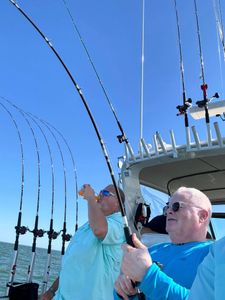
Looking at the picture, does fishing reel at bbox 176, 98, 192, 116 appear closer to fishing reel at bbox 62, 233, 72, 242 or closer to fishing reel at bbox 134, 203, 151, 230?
fishing reel at bbox 134, 203, 151, 230

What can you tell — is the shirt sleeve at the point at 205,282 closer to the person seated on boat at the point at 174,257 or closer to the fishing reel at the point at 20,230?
the person seated on boat at the point at 174,257

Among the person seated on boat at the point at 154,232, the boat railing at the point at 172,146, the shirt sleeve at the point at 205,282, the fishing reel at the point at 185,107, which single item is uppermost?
the fishing reel at the point at 185,107

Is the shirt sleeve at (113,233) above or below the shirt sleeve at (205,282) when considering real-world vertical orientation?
below

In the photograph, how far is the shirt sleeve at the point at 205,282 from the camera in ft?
3.67

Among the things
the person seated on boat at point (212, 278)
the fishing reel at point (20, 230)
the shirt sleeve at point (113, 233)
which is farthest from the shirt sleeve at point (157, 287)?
the fishing reel at point (20, 230)

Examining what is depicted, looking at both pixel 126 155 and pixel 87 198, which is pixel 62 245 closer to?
pixel 126 155

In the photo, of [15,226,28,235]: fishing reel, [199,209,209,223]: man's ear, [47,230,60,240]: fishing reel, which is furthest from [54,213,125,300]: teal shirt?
[47,230,60,240]: fishing reel

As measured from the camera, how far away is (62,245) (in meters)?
5.84

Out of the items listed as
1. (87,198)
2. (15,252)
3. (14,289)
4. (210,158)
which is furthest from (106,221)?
(15,252)

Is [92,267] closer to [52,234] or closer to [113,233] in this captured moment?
[113,233]

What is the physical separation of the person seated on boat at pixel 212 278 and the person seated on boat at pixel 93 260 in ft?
4.57

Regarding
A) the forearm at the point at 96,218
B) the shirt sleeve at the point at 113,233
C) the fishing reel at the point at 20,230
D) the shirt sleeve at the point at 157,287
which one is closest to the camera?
the shirt sleeve at the point at 157,287

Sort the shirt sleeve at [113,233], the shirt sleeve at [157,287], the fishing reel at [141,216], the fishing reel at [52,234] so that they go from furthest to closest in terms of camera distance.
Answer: the fishing reel at [52,234], the fishing reel at [141,216], the shirt sleeve at [113,233], the shirt sleeve at [157,287]

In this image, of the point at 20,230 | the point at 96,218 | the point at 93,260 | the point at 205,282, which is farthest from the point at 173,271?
the point at 20,230
